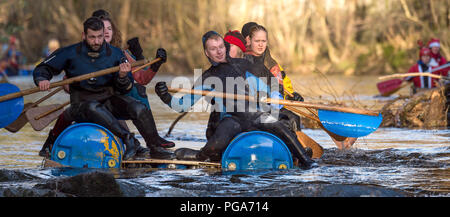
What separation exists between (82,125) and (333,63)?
87.4ft

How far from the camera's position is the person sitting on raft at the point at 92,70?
7.25 m

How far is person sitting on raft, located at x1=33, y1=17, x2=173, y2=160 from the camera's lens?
7250mm

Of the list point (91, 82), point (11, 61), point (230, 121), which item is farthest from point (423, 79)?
point (11, 61)

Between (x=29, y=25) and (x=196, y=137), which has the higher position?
(x=29, y=25)

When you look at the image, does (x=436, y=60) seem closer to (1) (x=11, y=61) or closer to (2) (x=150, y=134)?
(2) (x=150, y=134)

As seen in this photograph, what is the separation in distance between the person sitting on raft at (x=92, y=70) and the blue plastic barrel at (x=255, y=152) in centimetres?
109

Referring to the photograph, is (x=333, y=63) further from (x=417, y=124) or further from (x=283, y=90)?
(x=283, y=90)

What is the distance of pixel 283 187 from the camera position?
631 cm

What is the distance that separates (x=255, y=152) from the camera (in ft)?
22.8

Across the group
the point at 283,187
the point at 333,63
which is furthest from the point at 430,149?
the point at 333,63

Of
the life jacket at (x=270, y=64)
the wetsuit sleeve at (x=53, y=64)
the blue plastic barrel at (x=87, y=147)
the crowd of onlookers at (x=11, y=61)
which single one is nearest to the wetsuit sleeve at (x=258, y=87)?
the life jacket at (x=270, y=64)

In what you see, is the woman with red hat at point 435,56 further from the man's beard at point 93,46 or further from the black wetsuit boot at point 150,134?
the man's beard at point 93,46

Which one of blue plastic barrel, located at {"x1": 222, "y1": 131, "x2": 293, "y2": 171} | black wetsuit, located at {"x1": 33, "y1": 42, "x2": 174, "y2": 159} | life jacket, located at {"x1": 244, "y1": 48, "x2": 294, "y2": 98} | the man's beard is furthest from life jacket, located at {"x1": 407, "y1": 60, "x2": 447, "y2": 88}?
the man's beard

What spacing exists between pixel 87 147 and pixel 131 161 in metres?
0.47
